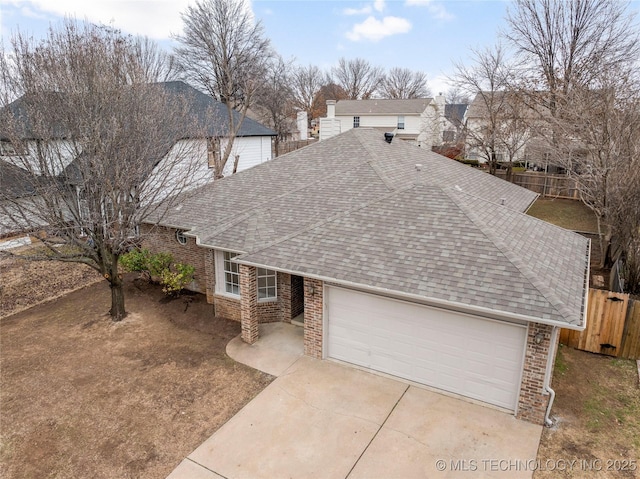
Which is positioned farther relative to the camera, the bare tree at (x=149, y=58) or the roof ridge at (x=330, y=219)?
the bare tree at (x=149, y=58)

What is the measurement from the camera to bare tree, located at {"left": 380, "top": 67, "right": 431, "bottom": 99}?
2904 inches

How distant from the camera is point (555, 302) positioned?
691 cm

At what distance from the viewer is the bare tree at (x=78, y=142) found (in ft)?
31.7

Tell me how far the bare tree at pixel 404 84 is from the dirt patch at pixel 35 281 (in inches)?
2620

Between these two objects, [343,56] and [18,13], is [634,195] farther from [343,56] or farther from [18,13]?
[343,56]

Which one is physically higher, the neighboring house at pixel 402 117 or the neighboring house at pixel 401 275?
the neighboring house at pixel 402 117

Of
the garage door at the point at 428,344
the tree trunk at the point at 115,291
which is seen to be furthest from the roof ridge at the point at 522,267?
the tree trunk at the point at 115,291

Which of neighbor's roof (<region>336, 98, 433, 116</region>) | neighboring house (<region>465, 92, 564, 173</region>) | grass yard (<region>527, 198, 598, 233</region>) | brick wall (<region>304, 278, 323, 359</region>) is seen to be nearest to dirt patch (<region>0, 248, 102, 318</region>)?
brick wall (<region>304, 278, 323, 359</region>)

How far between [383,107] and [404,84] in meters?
35.3

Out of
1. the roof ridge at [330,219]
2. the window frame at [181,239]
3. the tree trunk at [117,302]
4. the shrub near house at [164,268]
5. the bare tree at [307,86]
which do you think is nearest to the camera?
the roof ridge at [330,219]

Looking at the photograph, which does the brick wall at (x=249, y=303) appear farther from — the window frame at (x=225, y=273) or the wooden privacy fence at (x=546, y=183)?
the wooden privacy fence at (x=546, y=183)

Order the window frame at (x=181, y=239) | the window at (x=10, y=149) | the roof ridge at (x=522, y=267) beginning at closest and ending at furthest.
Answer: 1. the roof ridge at (x=522, y=267)
2. the window at (x=10, y=149)
3. the window frame at (x=181, y=239)

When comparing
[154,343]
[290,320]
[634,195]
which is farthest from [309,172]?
[634,195]

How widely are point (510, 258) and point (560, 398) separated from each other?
3.15 m
